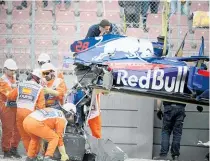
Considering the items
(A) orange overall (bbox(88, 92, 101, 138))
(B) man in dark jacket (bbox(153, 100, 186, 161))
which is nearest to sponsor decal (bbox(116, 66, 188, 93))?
(A) orange overall (bbox(88, 92, 101, 138))

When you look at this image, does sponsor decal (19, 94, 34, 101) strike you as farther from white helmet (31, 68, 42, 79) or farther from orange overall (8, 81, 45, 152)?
white helmet (31, 68, 42, 79)

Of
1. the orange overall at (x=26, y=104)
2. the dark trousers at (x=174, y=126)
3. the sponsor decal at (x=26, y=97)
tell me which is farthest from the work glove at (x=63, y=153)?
the dark trousers at (x=174, y=126)

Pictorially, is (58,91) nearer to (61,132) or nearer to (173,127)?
(61,132)

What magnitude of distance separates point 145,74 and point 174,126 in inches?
111

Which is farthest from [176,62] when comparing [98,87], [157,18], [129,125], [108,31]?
[157,18]

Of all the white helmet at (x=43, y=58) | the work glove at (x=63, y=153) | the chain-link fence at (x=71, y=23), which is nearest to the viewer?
the work glove at (x=63, y=153)

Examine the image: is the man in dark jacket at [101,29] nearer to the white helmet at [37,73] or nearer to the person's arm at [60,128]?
the white helmet at [37,73]

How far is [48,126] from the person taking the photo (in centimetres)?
1042

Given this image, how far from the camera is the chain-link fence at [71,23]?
12992 mm

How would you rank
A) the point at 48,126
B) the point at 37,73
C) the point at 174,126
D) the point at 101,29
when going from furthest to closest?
the point at 174,126 < the point at 37,73 < the point at 101,29 < the point at 48,126

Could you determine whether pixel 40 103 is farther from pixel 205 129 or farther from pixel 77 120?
pixel 205 129

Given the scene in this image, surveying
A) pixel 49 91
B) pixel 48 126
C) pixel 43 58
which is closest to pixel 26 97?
pixel 49 91

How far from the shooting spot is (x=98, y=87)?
9312 millimetres

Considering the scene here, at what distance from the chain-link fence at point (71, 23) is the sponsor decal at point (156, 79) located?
3656mm
